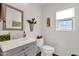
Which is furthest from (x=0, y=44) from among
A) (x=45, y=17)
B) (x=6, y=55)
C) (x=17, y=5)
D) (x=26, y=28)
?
(x=45, y=17)

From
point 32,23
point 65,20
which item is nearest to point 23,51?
point 32,23

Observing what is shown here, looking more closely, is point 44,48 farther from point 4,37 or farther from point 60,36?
point 4,37

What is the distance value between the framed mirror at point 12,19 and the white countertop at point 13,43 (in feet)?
0.45

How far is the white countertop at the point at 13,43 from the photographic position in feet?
3.08

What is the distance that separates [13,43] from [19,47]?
78mm

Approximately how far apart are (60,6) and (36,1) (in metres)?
0.26

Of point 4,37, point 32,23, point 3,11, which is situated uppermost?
point 3,11

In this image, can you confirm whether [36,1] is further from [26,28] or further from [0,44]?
[0,44]

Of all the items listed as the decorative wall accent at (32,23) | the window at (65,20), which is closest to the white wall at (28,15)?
the decorative wall accent at (32,23)

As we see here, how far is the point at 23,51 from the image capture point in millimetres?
1034

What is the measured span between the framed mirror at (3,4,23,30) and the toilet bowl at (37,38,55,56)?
27 centimetres

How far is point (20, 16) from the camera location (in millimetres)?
1065

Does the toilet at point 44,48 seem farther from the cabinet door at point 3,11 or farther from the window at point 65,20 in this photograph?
the cabinet door at point 3,11

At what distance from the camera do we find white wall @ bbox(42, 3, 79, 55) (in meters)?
1.02
